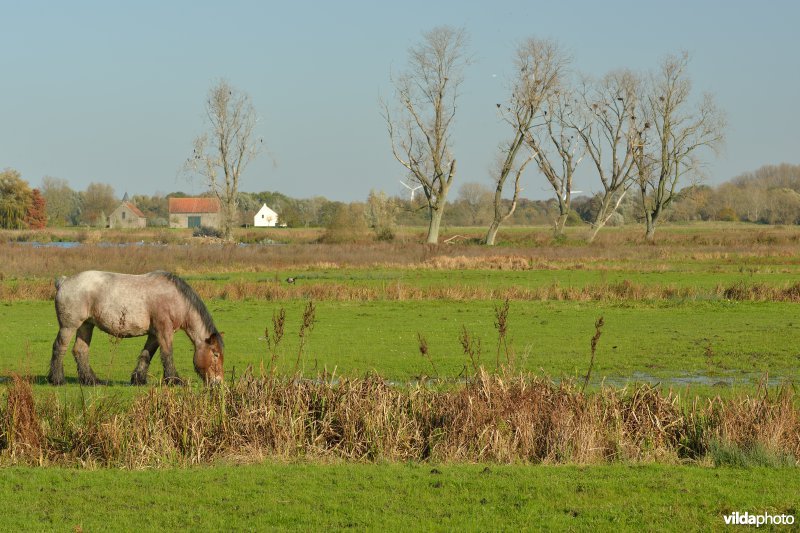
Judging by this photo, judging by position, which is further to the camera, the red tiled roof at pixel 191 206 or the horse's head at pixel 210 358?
the red tiled roof at pixel 191 206

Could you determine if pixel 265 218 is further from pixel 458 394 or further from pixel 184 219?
pixel 458 394

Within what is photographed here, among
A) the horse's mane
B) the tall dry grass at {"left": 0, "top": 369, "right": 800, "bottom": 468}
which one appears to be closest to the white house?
the horse's mane

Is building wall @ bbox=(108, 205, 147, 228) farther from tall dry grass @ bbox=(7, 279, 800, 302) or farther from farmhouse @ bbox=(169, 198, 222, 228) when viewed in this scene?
tall dry grass @ bbox=(7, 279, 800, 302)

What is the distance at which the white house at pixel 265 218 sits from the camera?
14900 cm

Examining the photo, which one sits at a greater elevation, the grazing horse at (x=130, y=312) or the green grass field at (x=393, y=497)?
the grazing horse at (x=130, y=312)

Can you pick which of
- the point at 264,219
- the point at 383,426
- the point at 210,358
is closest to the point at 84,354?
the point at 210,358

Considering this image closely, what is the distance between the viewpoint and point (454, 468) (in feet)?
33.1

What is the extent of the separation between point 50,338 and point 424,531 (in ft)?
54.1

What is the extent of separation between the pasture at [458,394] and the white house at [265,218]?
107 m

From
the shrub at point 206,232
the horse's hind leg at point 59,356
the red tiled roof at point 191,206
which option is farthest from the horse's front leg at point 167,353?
the red tiled roof at point 191,206

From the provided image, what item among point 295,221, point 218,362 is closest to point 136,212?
point 295,221

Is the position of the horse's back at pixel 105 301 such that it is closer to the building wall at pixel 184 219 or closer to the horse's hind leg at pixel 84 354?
the horse's hind leg at pixel 84 354

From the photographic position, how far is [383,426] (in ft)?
37.0

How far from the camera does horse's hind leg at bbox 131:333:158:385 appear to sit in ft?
50.4
